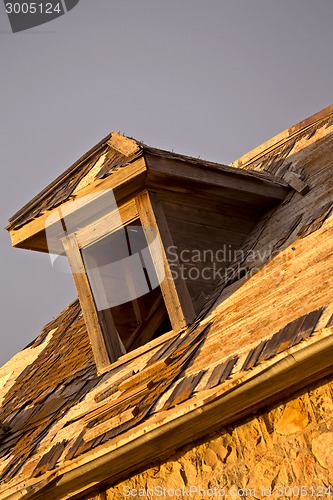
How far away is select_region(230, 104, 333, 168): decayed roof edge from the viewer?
9695 mm

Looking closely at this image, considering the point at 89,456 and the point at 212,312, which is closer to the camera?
the point at 89,456

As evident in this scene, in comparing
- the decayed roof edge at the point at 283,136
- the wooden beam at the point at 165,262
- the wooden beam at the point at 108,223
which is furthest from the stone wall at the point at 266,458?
the decayed roof edge at the point at 283,136

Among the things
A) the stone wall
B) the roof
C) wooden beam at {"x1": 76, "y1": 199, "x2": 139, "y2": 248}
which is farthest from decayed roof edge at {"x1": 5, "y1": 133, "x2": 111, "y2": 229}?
the stone wall

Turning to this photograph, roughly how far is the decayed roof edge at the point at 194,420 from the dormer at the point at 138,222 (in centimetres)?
151

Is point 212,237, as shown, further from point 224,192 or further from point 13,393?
point 13,393

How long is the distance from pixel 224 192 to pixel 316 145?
60.9 inches

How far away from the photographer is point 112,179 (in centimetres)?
752

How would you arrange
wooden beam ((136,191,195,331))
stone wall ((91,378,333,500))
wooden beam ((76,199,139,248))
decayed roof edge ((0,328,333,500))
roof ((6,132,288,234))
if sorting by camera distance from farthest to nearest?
wooden beam ((76,199,139,248)) → roof ((6,132,288,234)) → wooden beam ((136,191,195,331)) → stone wall ((91,378,333,500)) → decayed roof edge ((0,328,333,500))

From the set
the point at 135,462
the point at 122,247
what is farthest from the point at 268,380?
the point at 122,247

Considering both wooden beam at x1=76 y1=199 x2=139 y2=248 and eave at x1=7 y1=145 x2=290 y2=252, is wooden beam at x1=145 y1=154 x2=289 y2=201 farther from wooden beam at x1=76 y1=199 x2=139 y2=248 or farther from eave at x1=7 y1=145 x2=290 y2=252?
wooden beam at x1=76 y1=199 x2=139 y2=248

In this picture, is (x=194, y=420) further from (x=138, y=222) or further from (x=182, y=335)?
(x=138, y=222)

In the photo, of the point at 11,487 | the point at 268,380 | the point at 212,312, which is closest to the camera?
the point at 268,380

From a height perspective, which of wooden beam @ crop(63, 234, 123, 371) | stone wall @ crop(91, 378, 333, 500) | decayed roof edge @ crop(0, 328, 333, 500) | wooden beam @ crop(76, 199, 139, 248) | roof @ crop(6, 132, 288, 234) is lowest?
stone wall @ crop(91, 378, 333, 500)

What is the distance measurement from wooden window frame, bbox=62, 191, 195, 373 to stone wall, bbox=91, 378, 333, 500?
158 cm
